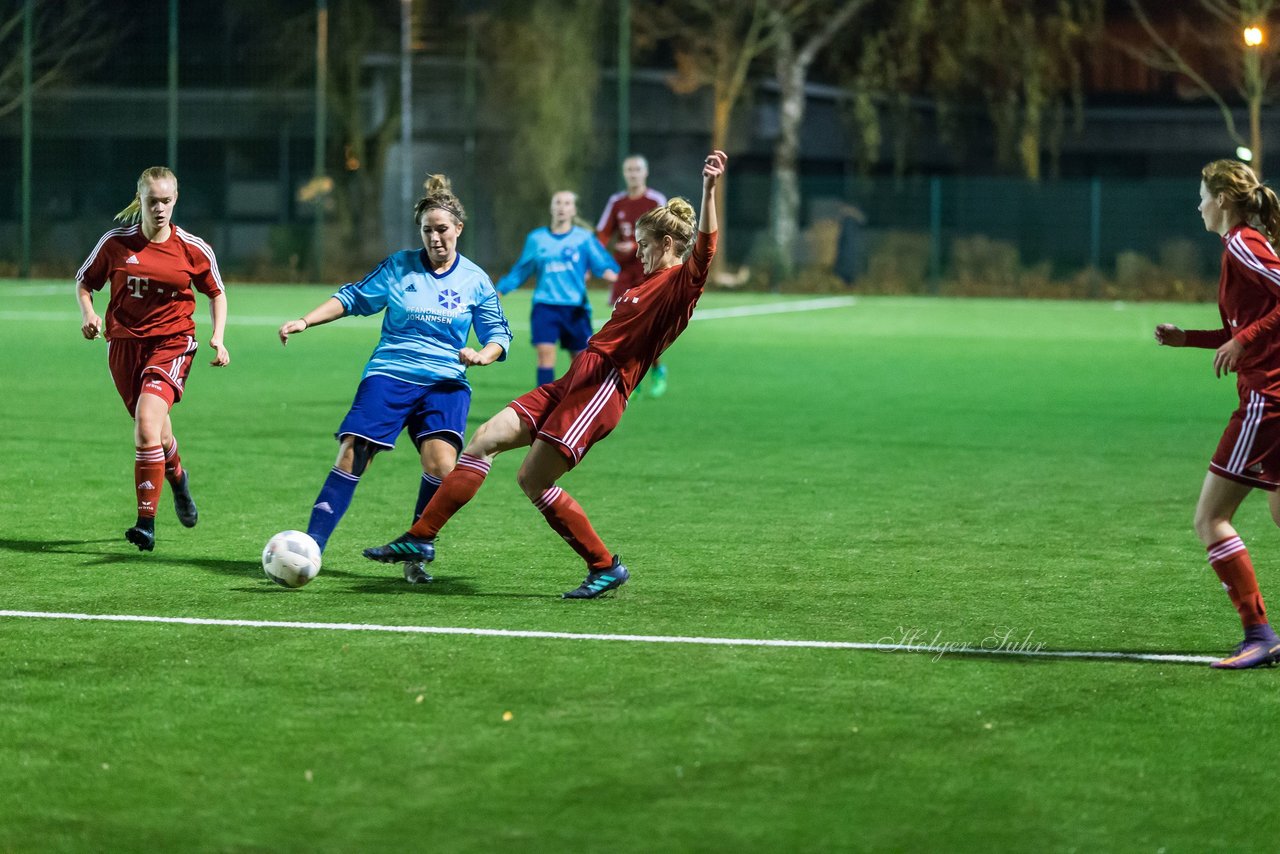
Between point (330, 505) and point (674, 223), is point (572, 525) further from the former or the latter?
point (674, 223)

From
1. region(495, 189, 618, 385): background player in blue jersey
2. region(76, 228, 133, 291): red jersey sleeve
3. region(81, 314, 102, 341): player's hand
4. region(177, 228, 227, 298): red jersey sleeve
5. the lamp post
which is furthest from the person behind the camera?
the lamp post

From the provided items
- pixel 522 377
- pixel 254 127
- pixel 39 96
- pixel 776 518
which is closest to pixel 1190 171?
pixel 254 127

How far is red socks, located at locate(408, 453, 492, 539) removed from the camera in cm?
738

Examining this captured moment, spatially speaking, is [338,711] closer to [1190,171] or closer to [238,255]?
[238,255]

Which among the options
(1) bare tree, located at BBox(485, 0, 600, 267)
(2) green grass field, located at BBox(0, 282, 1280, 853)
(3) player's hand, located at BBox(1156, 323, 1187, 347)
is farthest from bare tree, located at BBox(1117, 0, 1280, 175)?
(3) player's hand, located at BBox(1156, 323, 1187, 347)

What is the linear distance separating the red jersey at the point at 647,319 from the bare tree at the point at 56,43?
3272 centimetres

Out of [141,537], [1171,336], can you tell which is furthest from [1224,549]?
[141,537]

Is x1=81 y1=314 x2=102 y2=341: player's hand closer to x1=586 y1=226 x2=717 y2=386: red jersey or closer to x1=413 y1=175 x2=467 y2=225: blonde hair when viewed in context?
x1=413 y1=175 x2=467 y2=225: blonde hair

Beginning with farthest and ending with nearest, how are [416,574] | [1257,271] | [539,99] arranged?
[539,99], [416,574], [1257,271]

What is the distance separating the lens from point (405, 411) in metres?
7.89

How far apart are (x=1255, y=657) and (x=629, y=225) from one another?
11.3 m

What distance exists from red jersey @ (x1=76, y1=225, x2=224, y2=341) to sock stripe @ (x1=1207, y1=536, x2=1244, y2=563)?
4.67 metres

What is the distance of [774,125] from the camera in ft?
136

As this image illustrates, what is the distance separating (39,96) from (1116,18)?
23451mm
